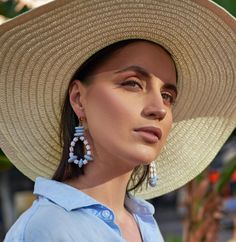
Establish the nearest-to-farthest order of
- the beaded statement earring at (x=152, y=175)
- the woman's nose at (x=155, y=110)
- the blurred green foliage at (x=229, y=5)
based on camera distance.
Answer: the woman's nose at (x=155, y=110), the beaded statement earring at (x=152, y=175), the blurred green foliage at (x=229, y=5)

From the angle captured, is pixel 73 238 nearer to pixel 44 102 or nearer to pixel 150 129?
pixel 150 129

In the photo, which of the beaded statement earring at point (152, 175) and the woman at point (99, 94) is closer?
the woman at point (99, 94)

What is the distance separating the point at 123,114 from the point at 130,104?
0.09 feet

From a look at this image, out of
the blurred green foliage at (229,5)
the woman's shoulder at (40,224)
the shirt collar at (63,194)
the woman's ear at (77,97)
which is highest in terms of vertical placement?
the blurred green foliage at (229,5)

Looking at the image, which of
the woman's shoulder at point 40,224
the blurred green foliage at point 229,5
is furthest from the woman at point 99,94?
the blurred green foliage at point 229,5

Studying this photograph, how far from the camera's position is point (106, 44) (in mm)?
1610

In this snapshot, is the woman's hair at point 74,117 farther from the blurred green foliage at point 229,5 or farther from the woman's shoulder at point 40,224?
the blurred green foliage at point 229,5

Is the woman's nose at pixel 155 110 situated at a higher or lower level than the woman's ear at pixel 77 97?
lower

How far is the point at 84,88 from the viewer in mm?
1613

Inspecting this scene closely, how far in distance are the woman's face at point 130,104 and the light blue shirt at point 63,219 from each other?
118 millimetres

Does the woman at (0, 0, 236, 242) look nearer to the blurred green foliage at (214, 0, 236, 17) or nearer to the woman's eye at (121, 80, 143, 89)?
the woman's eye at (121, 80, 143, 89)

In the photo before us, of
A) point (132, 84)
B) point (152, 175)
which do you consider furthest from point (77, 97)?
point (152, 175)

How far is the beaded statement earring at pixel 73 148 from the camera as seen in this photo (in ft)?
5.24

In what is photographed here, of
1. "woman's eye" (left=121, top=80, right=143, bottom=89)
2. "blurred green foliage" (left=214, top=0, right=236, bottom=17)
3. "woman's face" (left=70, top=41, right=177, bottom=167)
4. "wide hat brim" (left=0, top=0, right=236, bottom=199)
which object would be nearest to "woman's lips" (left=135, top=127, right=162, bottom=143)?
"woman's face" (left=70, top=41, right=177, bottom=167)
